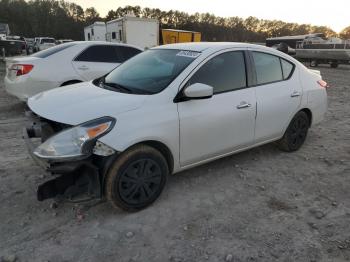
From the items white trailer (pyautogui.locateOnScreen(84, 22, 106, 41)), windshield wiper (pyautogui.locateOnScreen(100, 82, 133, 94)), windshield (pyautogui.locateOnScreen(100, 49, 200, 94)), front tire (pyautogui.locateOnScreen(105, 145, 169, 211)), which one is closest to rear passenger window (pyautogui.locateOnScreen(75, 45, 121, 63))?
windshield (pyautogui.locateOnScreen(100, 49, 200, 94))

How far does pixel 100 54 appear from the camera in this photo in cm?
728

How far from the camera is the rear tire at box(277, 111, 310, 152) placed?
4.84 m

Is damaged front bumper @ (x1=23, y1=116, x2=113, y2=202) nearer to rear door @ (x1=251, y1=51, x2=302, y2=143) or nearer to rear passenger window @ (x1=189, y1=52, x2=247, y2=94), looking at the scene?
rear passenger window @ (x1=189, y1=52, x2=247, y2=94)

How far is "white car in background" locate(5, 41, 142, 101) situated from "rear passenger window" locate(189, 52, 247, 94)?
3846 mm

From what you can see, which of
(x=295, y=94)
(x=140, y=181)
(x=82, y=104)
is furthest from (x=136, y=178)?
(x=295, y=94)

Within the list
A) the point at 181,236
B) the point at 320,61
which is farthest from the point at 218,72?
the point at 320,61

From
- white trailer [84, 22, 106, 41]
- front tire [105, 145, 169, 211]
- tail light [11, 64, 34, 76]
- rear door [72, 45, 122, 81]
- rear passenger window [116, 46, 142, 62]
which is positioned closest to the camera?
front tire [105, 145, 169, 211]

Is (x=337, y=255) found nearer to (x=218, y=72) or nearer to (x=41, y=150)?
(x=218, y=72)

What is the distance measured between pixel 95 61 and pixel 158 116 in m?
4.54

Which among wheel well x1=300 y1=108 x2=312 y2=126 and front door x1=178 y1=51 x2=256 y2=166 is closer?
front door x1=178 y1=51 x2=256 y2=166

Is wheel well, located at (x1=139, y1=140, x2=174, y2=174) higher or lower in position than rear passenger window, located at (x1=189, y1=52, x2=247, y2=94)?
lower

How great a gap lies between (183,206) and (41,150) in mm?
1533

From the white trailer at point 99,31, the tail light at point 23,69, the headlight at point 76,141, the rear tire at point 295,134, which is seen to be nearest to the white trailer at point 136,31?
the white trailer at point 99,31

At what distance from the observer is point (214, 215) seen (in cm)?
326
